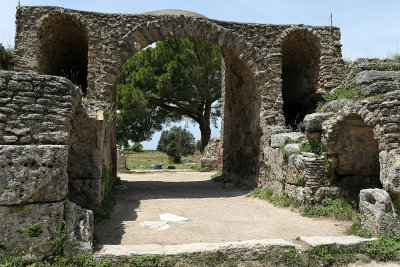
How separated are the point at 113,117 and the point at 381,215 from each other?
595 centimetres

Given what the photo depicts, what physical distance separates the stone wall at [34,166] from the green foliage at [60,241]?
28 mm

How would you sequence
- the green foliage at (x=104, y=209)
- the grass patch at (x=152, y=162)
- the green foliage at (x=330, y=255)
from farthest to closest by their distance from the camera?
the grass patch at (x=152, y=162) < the green foliage at (x=104, y=209) < the green foliage at (x=330, y=255)

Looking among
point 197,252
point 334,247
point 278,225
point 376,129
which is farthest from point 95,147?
point 376,129

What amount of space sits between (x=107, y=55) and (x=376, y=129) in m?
6.29

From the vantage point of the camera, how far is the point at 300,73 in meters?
10.6

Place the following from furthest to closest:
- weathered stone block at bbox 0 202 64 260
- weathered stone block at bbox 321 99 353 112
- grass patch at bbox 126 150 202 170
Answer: grass patch at bbox 126 150 202 170
weathered stone block at bbox 321 99 353 112
weathered stone block at bbox 0 202 64 260

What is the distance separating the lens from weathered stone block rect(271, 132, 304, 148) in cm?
721

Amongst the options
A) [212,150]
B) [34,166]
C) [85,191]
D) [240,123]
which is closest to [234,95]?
[240,123]

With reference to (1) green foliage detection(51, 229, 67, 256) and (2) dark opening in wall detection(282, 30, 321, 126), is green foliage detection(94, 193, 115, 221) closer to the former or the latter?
(1) green foliage detection(51, 229, 67, 256)

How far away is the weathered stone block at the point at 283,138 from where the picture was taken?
721 centimetres

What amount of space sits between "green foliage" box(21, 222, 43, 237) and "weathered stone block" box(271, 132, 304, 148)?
5.32 meters

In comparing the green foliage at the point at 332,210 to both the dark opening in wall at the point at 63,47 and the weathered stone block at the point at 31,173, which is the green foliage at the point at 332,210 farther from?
the dark opening in wall at the point at 63,47

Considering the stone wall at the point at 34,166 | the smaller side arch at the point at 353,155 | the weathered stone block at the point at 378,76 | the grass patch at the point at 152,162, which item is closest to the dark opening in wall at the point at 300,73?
the weathered stone block at the point at 378,76

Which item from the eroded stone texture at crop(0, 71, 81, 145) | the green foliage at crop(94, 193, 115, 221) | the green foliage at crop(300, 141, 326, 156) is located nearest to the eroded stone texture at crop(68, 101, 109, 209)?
the green foliage at crop(94, 193, 115, 221)
